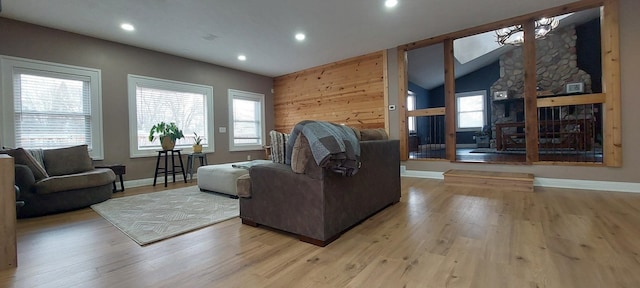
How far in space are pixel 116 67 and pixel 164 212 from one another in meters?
3.03

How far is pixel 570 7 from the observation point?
349 cm

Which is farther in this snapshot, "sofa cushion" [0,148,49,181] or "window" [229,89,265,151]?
"window" [229,89,265,151]

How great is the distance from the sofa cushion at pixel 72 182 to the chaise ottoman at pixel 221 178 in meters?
1.11

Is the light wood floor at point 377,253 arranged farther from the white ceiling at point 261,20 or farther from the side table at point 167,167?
the white ceiling at point 261,20

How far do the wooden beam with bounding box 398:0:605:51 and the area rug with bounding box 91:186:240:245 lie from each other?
406cm

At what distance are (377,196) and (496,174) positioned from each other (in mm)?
2412

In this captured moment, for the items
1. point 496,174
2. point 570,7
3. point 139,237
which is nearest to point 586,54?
point 570,7

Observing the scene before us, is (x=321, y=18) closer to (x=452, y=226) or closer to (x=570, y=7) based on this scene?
(x=452, y=226)

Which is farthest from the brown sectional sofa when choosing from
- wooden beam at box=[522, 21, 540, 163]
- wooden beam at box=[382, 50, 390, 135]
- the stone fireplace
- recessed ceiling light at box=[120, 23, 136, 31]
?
the stone fireplace

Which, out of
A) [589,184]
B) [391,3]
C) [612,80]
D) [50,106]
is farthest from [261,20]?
[589,184]

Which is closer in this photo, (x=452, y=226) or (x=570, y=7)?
(x=452, y=226)

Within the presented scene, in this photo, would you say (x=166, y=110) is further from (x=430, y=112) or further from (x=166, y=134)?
(x=430, y=112)

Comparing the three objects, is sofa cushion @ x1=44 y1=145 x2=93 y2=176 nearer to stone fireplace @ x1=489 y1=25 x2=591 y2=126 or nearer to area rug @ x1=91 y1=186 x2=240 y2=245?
area rug @ x1=91 y1=186 x2=240 y2=245

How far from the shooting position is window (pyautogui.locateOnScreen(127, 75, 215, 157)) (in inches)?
179
